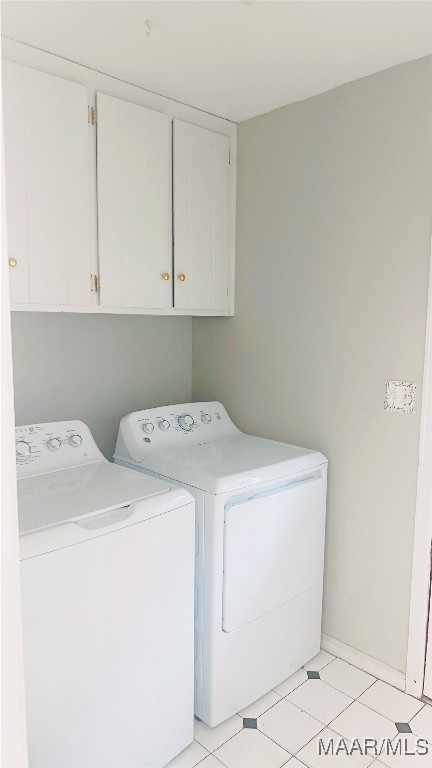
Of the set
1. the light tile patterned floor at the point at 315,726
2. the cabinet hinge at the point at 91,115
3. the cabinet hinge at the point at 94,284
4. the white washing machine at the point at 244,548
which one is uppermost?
the cabinet hinge at the point at 91,115

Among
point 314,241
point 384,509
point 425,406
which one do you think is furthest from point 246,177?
point 384,509

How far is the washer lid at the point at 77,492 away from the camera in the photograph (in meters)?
1.46

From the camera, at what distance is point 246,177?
7.98 feet

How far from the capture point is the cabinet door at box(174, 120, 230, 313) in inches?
87.4

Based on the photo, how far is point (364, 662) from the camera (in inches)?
83.8

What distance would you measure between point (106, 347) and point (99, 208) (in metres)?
0.68

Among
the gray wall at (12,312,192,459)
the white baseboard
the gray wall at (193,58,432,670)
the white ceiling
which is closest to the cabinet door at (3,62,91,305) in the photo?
the white ceiling

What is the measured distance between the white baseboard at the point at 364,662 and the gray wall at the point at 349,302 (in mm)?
28

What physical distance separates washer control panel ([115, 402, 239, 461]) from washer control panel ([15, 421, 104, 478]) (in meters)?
0.15

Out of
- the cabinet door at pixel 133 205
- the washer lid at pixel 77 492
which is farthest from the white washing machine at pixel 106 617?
the cabinet door at pixel 133 205

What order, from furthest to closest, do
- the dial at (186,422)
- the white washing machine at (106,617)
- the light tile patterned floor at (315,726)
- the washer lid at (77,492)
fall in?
the dial at (186,422) < the light tile patterned floor at (315,726) < the washer lid at (77,492) < the white washing machine at (106,617)

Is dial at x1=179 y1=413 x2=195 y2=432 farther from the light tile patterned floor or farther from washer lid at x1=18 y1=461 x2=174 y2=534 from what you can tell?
the light tile patterned floor

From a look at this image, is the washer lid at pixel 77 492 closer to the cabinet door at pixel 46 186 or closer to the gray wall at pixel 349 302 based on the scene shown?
the cabinet door at pixel 46 186

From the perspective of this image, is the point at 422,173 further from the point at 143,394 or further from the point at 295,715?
the point at 295,715
